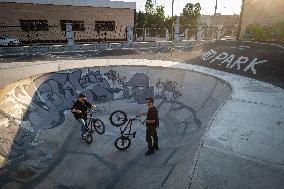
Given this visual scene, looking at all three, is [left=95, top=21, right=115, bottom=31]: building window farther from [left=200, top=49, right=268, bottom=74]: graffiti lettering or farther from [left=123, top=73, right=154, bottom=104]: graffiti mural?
[left=123, top=73, right=154, bottom=104]: graffiti mural

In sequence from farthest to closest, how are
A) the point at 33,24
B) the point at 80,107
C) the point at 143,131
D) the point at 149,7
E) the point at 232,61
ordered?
the point at 149,7, the point at 33,24, the point at 232,61, the point at 143,131, the point at 80,107

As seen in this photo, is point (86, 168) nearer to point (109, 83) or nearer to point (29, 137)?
point (29, 137)

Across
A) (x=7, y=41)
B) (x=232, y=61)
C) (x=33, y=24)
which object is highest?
(x=33, y=24)

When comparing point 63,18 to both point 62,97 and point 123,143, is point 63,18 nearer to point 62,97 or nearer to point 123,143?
point 62,97

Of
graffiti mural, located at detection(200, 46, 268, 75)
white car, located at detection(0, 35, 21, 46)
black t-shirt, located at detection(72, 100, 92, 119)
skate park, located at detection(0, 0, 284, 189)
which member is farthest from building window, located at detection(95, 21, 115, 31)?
black t-shirt, located at detection(72, 100, 92, 119)

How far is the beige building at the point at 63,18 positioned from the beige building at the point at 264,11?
16.1 meters

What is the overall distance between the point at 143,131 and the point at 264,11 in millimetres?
28107

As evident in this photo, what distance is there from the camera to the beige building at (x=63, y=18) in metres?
29.9

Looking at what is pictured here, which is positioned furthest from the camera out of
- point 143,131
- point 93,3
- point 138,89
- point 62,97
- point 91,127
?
point 93,3

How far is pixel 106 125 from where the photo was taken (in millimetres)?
11719

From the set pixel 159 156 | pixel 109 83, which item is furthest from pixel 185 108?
pixel 109 83

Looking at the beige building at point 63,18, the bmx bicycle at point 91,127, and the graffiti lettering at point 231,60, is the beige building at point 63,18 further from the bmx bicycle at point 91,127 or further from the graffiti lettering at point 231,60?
the bmx bicycle at point 91,127

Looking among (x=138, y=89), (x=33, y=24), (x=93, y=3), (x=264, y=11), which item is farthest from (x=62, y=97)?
(x=264, y=11)

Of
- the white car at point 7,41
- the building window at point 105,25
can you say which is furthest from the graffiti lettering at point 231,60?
the white car at point 7,41
